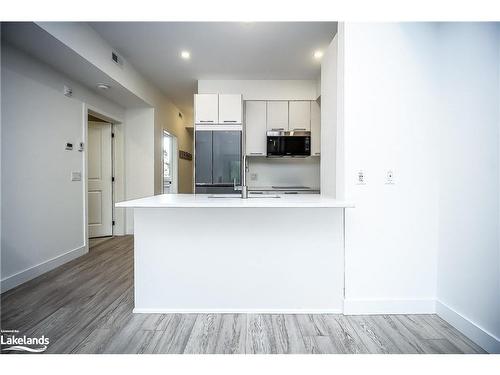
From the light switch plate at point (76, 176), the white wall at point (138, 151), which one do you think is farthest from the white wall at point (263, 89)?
the light switch plate at point (76, 176)

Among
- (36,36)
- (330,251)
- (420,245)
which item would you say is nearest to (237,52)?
(36,36)

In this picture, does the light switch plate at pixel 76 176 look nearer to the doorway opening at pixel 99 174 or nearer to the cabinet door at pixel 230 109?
the doorway opening at pixel 99 174

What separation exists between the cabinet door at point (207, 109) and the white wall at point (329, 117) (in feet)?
6.31

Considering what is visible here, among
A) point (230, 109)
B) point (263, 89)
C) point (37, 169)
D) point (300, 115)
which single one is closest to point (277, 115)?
point (300, 115)

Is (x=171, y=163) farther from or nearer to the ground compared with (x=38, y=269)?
farther from the ground

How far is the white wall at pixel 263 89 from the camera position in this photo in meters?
4.19

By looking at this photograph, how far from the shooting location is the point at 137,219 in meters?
1.91

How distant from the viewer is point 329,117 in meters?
2.29

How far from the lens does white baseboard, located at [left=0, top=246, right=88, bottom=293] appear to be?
236cm

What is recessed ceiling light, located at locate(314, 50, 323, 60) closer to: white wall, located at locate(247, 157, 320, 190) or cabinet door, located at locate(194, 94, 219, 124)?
cabinet door, located at locate(194, 94, 219, 124)

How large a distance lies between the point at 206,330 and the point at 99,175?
3.73 meters

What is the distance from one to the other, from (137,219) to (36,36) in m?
1.91

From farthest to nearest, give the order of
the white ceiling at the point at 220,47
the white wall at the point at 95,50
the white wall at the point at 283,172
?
the white wall at the point at 283,172, the white ceiling at the point at 220,47, the white wall at the point at 95,50

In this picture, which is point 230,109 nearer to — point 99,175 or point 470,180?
point 99,175
